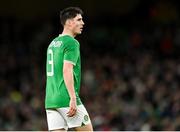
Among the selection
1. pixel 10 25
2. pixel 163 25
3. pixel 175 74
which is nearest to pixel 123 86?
pixel 175 74

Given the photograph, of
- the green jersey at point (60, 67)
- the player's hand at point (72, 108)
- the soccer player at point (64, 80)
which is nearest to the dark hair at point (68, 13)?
the soccer player at point (64, 80)

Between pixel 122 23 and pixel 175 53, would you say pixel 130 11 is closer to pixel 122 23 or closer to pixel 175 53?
pixel 122 23

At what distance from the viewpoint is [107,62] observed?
16359 millimetres

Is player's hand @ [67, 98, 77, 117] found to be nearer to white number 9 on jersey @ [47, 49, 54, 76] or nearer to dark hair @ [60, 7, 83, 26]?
white number 9 on jersey @ [47, 49, 54, 76]

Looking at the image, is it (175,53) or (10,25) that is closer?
(175,53)

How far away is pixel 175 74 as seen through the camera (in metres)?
15.3

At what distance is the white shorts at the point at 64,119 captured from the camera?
24.8 feet

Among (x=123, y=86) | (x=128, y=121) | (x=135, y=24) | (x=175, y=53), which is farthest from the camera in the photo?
(x=135, y=24)

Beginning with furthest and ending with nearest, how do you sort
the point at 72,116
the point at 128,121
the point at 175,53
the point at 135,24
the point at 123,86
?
the point at 135,24, the point at 175,53, the point at 123,86, the point at 128,121, the point at 72,116

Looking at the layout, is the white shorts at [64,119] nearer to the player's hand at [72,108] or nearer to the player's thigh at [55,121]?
the player's thigh at [55,121]

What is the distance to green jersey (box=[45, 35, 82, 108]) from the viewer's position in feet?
24.8

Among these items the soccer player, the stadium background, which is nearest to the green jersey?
the soccer player

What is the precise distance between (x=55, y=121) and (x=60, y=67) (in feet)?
1.69

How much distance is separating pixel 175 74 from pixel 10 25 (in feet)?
14.9
